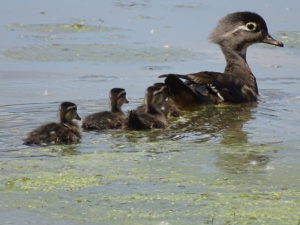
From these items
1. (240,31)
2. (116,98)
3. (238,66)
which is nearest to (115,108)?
(116,98)

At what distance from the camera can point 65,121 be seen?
29.9 feet

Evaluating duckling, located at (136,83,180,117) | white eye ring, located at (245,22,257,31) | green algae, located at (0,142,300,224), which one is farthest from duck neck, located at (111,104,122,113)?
white eye ring, located at (245,22,257,31)

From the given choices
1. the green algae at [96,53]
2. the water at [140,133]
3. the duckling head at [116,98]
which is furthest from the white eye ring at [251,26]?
the duckling head at [116,98]

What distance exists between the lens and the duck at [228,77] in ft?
35.6

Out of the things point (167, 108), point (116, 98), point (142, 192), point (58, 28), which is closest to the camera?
point (142, 192)

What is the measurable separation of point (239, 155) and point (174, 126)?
1550mm

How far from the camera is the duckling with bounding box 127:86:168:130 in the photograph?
924 centimetres

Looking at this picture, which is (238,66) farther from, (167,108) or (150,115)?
(150,115)

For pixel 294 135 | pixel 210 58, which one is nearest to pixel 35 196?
pixel 294 135

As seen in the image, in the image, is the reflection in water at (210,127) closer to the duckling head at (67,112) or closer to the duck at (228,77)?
the duck at (228,77)

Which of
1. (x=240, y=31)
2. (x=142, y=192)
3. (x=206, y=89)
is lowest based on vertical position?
(x=142, y=192)

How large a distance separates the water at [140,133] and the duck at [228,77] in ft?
0.67

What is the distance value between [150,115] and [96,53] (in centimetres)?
361

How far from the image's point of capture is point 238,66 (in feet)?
39.1
